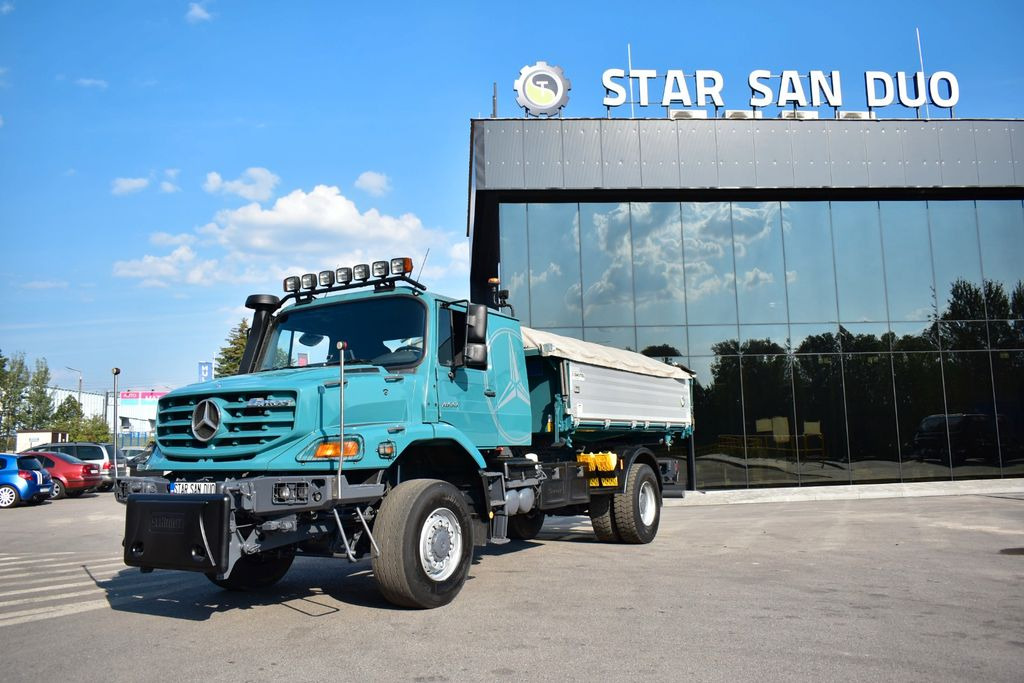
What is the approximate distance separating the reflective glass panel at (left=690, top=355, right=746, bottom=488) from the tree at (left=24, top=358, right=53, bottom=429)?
55441mm

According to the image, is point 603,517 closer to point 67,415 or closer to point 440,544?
point 440,544

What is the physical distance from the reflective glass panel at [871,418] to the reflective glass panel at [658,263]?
17.2ft

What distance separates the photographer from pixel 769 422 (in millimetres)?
21375

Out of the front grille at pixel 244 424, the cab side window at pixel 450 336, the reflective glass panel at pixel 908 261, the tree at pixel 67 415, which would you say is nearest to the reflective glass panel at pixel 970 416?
the reflective glass panel at pixel 908 261

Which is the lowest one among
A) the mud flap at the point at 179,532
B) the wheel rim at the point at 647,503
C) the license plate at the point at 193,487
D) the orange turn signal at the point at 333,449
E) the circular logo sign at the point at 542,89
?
the wheel rim at the point at 647,503

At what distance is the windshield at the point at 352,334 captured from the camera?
7.25 metres

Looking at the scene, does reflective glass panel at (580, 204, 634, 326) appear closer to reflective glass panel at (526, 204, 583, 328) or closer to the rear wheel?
reflective glass panel at (526, 204, 583, 328)

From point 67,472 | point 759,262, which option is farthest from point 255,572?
point 67,472

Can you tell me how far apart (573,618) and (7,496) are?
799 inches

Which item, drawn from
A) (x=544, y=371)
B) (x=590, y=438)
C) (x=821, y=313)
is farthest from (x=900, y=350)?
(x=544, y=371)

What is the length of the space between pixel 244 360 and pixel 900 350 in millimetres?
19761

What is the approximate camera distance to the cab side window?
293 inches

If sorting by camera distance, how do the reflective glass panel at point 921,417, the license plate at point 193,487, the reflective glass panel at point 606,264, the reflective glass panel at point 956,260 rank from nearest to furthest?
the license plate at point 193,487 < the reflective glass panel at point 606,264 < the reflective glass panel at point 921,417 < the reflective glass panel at point 956,260

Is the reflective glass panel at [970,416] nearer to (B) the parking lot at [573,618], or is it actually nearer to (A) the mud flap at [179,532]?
(B) the parking lot at [573,618]
